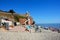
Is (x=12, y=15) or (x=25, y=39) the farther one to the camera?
(x=12, y=15)

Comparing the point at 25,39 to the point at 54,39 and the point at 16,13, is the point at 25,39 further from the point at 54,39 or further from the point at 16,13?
the point at 16,13

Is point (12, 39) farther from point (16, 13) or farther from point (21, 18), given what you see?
point (16, 13)

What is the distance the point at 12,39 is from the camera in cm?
1672

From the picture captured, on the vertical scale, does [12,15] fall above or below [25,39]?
above

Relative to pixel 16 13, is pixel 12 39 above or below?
below

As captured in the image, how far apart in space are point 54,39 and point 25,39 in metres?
3.69

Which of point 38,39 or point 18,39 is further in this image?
point 38,39

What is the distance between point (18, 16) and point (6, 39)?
38.3 meters

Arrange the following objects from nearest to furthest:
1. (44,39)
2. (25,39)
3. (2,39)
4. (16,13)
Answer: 1. (2,39)
2. (25,39)
3. (44,39)
4. (16,13)

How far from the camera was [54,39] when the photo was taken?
18609 mm

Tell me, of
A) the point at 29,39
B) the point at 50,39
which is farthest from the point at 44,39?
the point at 29,39

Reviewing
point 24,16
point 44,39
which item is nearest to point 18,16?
point 24,16

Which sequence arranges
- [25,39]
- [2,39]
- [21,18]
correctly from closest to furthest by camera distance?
[2,39] < [25,39] < [21,18]

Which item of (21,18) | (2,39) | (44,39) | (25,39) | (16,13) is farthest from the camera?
(16,13)
